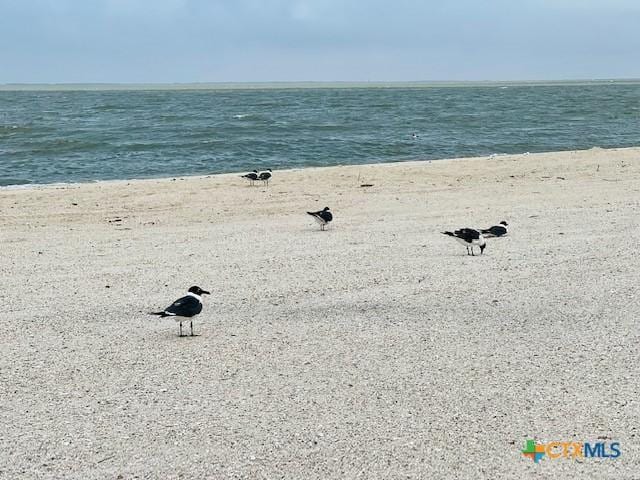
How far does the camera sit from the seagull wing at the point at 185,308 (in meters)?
7.14

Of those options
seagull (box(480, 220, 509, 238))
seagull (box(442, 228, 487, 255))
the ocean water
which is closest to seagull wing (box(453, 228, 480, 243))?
seagull (box(442, 228, 487, 255))

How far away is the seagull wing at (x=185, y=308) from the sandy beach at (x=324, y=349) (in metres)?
0.28

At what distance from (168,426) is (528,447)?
91.7 inches

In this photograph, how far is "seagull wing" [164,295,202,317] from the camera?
7.14 metres

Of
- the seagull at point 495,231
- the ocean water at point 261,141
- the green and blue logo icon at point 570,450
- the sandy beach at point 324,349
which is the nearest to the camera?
the green and blue logo icon at point 570,450

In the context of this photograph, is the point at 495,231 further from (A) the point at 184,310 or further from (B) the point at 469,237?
(A) the point at 184,310

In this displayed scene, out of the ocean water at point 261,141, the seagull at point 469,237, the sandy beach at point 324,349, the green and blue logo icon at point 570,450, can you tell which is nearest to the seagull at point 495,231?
the sandy beach at point 324,349

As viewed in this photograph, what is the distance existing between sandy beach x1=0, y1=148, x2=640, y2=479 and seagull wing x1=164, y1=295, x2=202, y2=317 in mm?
276

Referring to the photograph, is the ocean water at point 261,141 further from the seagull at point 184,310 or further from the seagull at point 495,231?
the seagull at point 184,310

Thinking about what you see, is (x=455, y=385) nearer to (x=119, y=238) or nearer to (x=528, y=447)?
(x=528, y=447)

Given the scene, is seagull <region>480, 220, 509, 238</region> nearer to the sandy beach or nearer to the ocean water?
the sandy beach

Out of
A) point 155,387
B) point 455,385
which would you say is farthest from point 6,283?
point 455,385

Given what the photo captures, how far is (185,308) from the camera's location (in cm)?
716

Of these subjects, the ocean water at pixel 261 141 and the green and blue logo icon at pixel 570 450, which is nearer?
the green and blue logo icon at pixel 570 450
